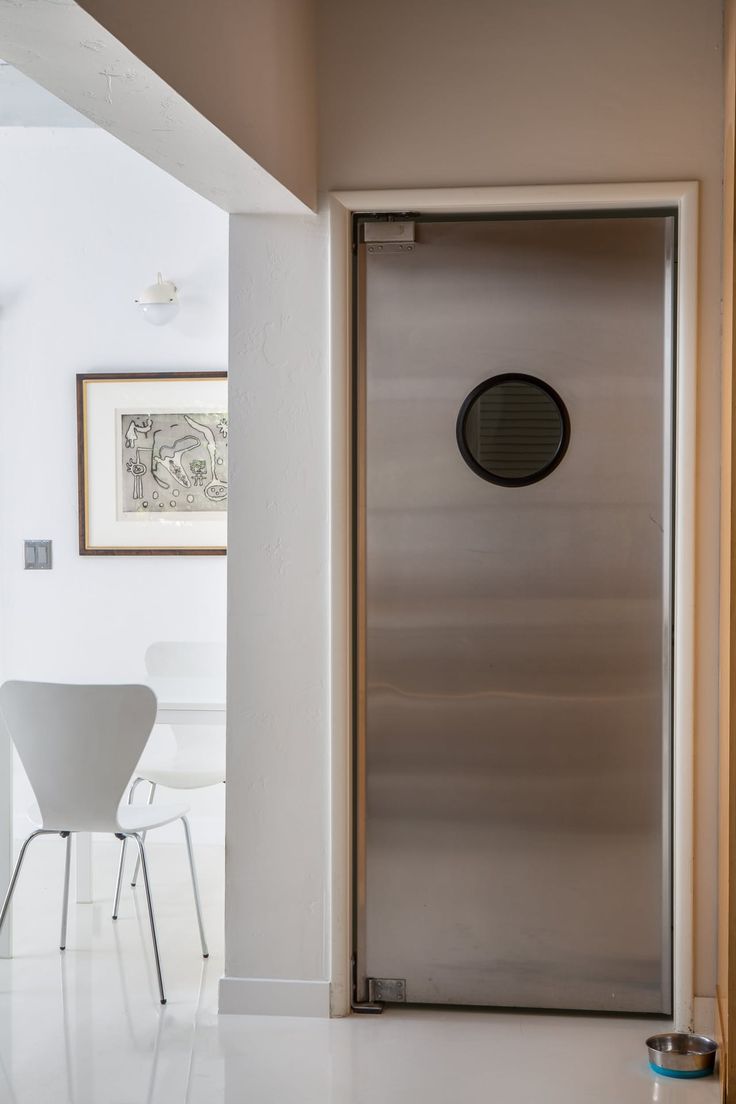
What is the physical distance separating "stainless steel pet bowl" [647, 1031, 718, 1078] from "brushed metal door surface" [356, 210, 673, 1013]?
191 millimetres

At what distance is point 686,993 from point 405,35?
8.16 ft

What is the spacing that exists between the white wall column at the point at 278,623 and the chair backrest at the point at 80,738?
0.96ft

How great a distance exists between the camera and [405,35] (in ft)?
9.50

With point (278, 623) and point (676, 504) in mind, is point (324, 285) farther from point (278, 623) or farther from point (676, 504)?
point (676, 504)

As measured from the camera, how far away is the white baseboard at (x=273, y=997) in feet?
9.65

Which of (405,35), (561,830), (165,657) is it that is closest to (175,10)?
(405,35)

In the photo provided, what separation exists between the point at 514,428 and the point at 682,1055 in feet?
5.02

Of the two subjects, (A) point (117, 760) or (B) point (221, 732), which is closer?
(A) point (117, 760)

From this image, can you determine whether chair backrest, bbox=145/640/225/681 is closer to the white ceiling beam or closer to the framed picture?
the framed picture

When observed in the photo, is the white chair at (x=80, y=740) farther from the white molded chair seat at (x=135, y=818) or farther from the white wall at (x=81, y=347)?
the white wall at (x=81, y=347)

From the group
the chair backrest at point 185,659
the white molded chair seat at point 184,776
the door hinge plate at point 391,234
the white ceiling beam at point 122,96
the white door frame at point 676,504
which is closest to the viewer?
the white ceiling beam at point 122,96

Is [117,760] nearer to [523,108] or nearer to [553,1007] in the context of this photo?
[553,1007]

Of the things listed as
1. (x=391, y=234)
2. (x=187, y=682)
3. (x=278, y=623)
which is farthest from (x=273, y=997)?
(x=391, y=234)

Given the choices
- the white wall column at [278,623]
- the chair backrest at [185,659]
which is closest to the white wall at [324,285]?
the white wall column at [278,623]
